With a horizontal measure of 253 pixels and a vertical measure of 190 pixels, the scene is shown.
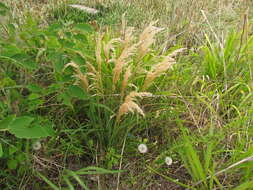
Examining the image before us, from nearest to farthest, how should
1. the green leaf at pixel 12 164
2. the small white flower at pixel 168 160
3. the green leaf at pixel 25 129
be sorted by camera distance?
the green leaf at pixel 25 129 → the green leaf at pixel 12 164 → the small white flower at pixel 168 160

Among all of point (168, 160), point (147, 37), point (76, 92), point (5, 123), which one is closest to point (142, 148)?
point (168, 160)

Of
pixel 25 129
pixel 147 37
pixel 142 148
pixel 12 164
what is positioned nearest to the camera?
pixel 25 129

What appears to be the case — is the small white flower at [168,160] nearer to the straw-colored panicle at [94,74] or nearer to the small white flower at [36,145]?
the straw-colored panicle at [94,74]

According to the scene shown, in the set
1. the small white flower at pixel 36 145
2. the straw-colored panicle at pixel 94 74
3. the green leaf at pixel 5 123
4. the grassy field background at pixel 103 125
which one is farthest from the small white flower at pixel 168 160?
the green leaf at pixel 5 123

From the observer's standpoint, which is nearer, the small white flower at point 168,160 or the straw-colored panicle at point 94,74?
the straw-colored panicle at point 94,74

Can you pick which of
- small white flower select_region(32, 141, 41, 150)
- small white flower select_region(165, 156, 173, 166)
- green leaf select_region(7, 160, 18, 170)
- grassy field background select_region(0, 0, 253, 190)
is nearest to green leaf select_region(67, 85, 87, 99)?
grassy field background select_region(0, 0, 253, 190)

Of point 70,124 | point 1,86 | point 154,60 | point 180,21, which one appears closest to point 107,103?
point 70,124

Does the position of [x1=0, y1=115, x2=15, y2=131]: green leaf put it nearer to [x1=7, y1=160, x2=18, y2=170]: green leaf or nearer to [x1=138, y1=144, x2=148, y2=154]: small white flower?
[x1=7, y1=160, x2=18, y2=170]: green leaf

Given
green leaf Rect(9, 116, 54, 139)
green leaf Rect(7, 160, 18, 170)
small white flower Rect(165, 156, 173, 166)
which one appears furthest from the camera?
small white flower Rect(165, 156, 173, 166)

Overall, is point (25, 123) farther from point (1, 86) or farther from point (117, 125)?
point (117, 125)

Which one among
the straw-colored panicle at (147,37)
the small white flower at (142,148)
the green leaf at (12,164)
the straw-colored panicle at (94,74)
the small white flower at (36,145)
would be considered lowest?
the small white flower at (142,148)

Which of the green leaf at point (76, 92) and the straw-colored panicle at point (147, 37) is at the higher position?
the straw-colored panicle at point (147, 37)

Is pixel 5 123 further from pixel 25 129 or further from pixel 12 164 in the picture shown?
pixel 12 164

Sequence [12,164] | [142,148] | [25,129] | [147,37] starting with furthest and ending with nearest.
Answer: [142,148] < [147,37] < [12,164] < [25,129]
